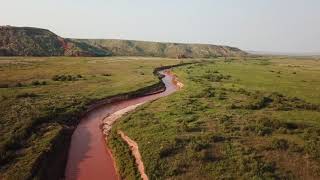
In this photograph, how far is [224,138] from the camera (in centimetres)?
2420

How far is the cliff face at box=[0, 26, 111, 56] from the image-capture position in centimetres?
12350

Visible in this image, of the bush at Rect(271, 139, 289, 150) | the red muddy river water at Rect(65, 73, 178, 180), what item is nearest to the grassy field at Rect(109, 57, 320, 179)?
the bush at Rect(271, 139, 289, 150)

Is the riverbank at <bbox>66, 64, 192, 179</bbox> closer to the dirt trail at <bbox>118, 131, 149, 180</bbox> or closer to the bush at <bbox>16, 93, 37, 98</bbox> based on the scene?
the dirt trail at <bbox>118, 131, 149, 180</bbox>

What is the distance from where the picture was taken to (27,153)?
21.3 meters

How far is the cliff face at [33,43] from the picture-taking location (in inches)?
4862

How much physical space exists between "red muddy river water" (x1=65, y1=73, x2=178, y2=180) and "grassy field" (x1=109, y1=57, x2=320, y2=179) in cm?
81

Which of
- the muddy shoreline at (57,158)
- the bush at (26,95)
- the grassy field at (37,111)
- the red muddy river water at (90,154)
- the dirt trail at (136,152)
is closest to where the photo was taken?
the dirt trail at (136,152)

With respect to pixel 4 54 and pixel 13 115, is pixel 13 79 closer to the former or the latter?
pixel 13 115

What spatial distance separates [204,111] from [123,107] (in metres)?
9.36

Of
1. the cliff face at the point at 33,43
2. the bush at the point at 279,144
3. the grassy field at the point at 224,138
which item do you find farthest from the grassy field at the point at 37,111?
the cliff face at the point at 33,43

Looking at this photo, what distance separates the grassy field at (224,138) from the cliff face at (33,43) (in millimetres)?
96049

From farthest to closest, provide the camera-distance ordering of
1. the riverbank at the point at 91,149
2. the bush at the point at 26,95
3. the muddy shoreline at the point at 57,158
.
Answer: the bush at the point at 26,95
the riverbank at the point at 91,149
the muddy shoreline at the point at 57,158

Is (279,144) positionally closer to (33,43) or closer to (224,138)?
(224,138)

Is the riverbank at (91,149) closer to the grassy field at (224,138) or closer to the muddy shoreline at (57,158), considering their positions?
the muddy shoreline at (57,158)
